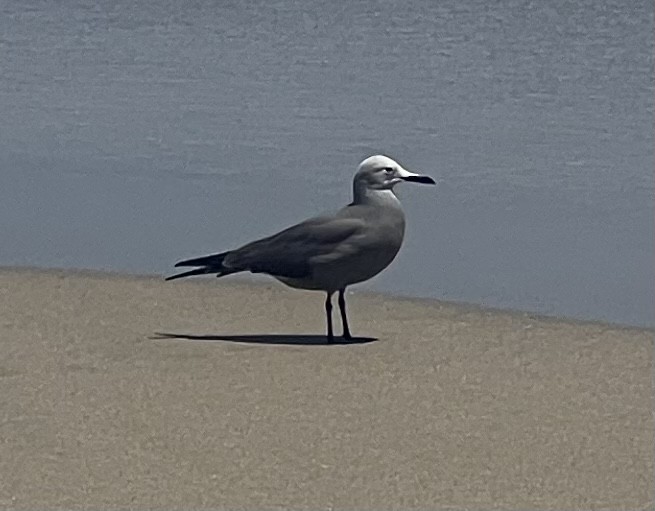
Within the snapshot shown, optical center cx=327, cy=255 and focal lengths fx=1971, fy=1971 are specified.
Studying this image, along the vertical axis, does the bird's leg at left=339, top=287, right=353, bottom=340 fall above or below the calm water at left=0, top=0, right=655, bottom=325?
below

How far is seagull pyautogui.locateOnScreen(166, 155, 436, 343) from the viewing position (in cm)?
735

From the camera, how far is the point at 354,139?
1260cm

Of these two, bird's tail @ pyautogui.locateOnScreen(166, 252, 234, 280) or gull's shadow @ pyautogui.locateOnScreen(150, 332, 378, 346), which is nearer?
gull's shadow @ pyautogui.locateOnScreen(150, 332, 378, 346)

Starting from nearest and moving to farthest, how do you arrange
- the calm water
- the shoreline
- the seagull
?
the seagull → the shoreline → the calm water

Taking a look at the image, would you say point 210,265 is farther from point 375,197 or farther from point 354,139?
point 354,139

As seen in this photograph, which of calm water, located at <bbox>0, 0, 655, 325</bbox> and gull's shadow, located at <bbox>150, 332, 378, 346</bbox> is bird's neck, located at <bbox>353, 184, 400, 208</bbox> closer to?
gull's shadow, located at <bbox>150, 332, 378, 346</bbox>

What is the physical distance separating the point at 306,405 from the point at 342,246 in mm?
1083

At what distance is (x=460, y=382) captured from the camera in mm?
6789

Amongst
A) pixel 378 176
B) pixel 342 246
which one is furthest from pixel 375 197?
pixel 342 246

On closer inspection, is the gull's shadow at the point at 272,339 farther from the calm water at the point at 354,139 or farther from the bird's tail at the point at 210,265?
the calm water at the point at 354,139

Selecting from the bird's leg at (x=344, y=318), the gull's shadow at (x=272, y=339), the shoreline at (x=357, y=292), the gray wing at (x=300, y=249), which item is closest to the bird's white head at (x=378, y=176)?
the gray wing at (x=300, y=249)

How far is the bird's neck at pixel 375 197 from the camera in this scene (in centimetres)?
748

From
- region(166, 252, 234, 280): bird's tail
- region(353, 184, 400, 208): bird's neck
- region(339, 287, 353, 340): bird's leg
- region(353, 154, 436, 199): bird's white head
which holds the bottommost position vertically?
region(339, 287, 353, 340): bird's leg

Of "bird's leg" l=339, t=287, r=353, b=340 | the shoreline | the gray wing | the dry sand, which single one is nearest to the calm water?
the shoreline
